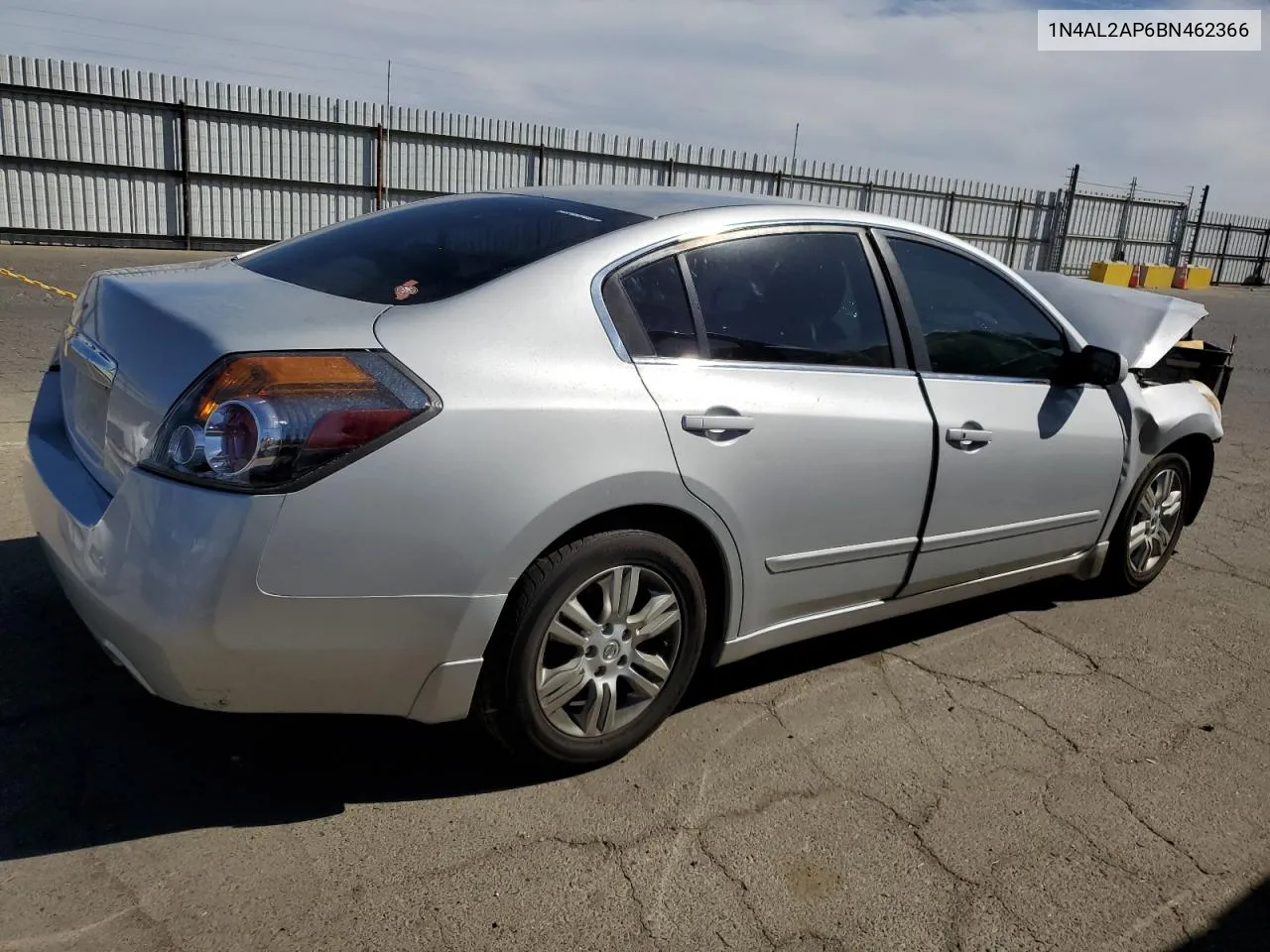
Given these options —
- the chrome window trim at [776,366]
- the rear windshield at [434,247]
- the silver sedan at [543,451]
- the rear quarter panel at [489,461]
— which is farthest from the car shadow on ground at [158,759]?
the rear windshield at [434,247]

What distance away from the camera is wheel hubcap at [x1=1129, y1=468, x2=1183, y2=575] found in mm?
4695

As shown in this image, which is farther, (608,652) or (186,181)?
(186,181)

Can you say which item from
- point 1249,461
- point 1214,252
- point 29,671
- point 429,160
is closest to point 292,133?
point 429,160

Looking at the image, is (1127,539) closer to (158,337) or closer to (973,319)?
(973,319)

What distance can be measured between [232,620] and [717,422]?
4.37ft

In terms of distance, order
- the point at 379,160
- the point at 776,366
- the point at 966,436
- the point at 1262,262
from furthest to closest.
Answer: the point at 1262,262
the point at 379,160
the point at 966,436
the point at 776,366

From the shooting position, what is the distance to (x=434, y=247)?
314 centimetres

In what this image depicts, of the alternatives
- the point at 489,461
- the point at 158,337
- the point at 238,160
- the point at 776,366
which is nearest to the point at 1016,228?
the point at 238,160

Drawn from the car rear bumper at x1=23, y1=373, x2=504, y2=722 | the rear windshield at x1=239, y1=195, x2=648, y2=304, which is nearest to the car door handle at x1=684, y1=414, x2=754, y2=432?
the rear windshield at x1=239, y1=195, x2=648, y2=304

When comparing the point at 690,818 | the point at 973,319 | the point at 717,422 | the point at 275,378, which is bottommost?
the point at 690,818

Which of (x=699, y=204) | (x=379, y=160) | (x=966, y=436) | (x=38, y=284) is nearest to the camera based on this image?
(x=699, y=204)

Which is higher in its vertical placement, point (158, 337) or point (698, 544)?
point (158, 337)

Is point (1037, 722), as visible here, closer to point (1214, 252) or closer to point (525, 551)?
point (525, 551)

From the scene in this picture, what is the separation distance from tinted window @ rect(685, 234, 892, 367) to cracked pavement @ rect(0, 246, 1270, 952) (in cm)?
116
